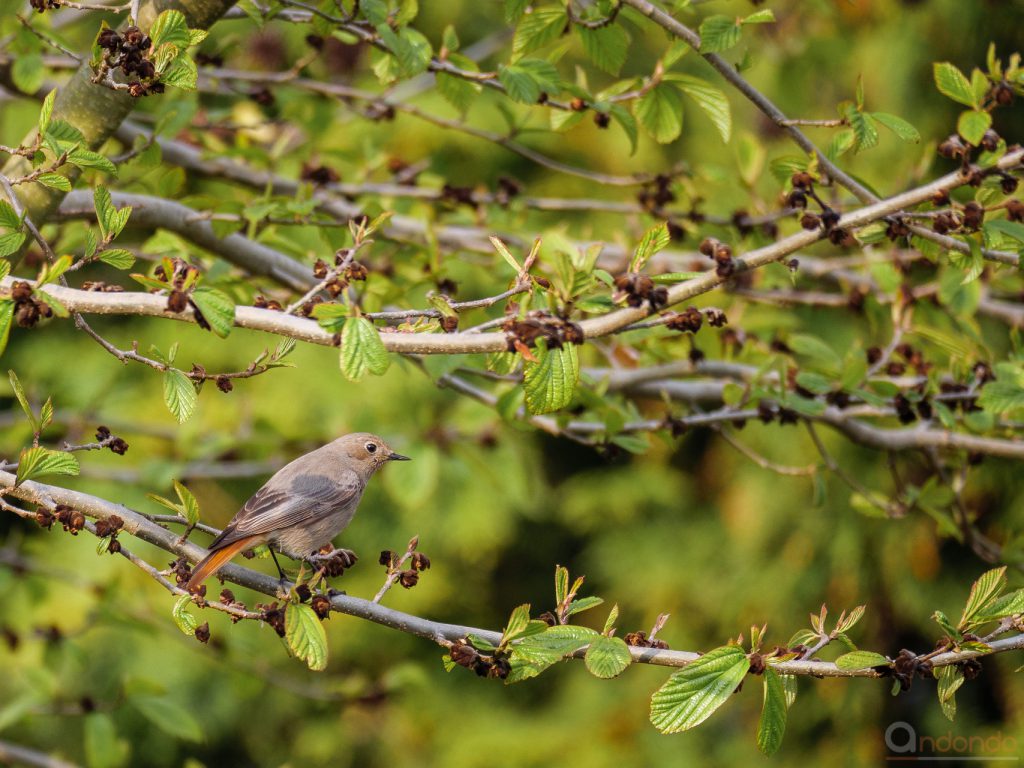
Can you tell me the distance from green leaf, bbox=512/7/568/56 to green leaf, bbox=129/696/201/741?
2.42m

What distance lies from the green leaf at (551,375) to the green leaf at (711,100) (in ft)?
3.35

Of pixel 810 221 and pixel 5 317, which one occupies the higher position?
pixel 5 317

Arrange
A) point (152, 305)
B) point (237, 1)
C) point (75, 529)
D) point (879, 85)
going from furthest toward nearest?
point (879, 85), point (237, 1), point (75, 529), point (152, 305)

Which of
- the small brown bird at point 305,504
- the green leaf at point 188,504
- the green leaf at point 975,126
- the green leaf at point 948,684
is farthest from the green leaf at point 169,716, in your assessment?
the green leaf at point 975,126

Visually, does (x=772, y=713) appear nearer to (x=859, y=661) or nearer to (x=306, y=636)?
(x=859, y=661)

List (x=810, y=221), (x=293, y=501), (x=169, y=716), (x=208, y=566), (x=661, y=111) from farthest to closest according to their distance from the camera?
(x=169, y=716) → (x=293, y=501) → (x=661, y=111) → (x=208, y=566) → (x=810, y=221)

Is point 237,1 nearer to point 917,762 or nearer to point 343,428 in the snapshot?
point 343,428

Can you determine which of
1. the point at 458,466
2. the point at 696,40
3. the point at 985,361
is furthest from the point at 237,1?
the point at 985,361

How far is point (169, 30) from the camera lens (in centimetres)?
214

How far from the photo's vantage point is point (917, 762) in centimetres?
592

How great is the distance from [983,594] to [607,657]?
0.73 metres

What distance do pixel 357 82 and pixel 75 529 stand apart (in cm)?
535

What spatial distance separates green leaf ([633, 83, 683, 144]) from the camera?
291cm

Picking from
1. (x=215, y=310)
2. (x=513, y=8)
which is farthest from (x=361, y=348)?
(x=513, y=8)
